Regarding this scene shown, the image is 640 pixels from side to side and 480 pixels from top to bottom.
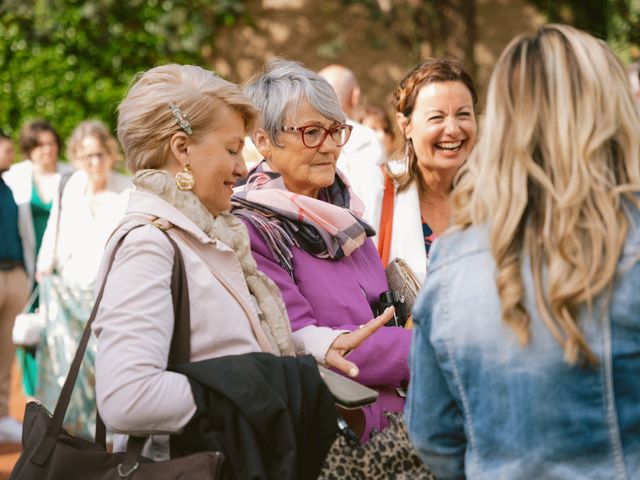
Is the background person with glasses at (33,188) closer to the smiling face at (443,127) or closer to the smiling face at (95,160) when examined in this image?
the smiling face at (95,160)

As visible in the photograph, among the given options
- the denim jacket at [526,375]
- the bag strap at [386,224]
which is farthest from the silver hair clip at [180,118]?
the bag strap at [386,224]

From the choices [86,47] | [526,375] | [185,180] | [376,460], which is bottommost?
[376,460]

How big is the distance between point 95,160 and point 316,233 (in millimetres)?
4571

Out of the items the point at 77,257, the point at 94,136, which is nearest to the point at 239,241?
the point at 77,257

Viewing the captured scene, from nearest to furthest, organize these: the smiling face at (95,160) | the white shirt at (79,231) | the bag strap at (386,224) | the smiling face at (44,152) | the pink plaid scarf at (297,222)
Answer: the pink plaid scarf at (297,222), the bag strap at (386,224), the white shirt at (79,231), the smiling face at (95,160), the smiling face at (44,152)

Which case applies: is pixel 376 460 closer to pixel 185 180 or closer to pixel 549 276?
pixel 549 276

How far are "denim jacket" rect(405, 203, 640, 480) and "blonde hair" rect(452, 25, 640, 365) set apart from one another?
38mm

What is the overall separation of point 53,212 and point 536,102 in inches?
227

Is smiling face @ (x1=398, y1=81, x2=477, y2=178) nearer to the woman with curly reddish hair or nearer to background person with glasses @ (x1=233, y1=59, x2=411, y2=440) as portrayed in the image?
the woman with curly reddish hair

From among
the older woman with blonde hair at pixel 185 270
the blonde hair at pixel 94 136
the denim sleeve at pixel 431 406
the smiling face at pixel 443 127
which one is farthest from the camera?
the blonde hair at pixel 94 136

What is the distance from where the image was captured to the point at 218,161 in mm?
2791

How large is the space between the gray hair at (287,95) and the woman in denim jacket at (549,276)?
54.9 inches

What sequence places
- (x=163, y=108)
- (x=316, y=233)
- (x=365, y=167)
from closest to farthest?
(x=163, y=108), (x=316, y=233), (x=365, y=167)

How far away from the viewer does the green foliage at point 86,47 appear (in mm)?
13914
